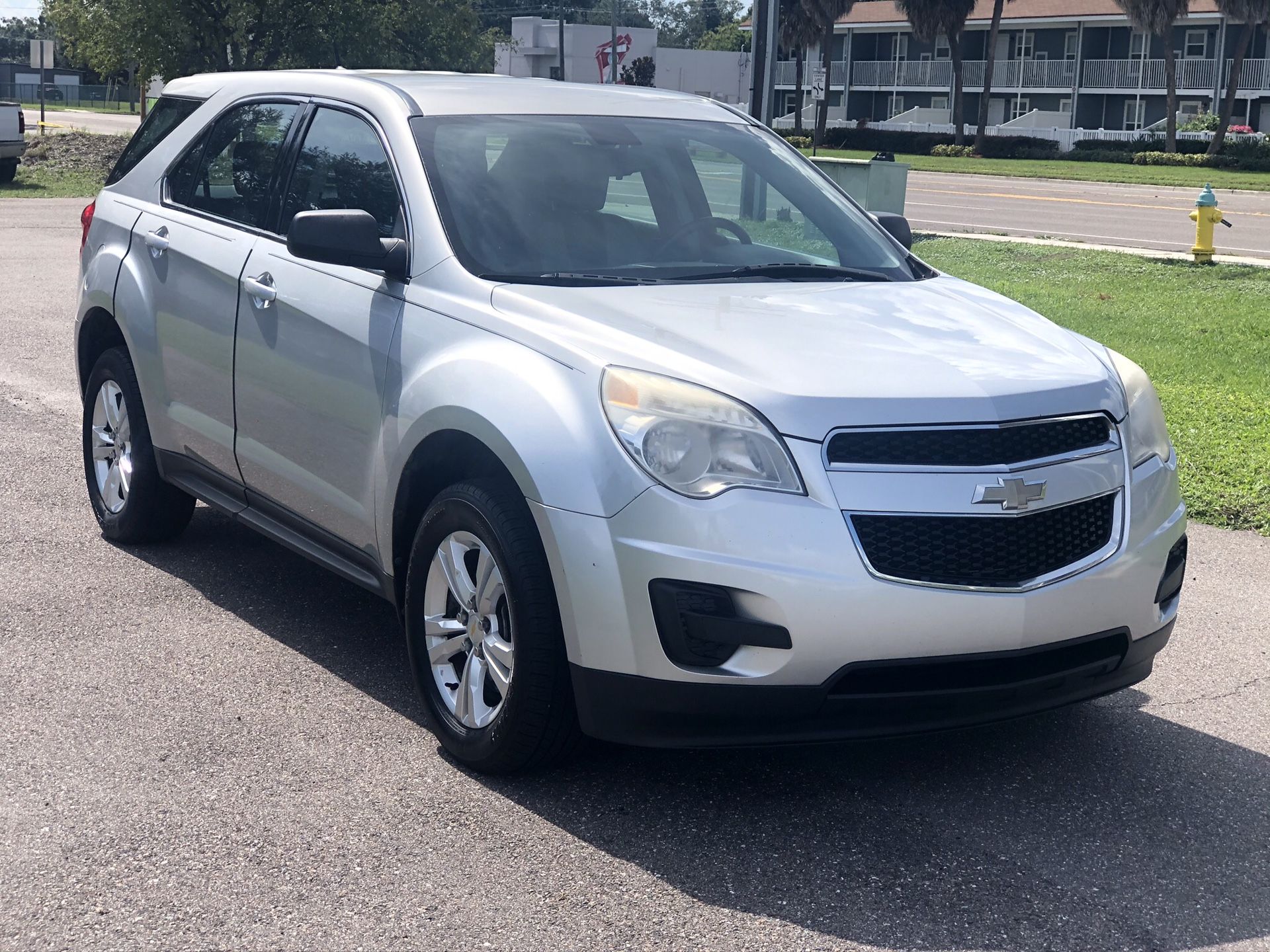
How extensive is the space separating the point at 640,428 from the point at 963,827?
4.33 ft

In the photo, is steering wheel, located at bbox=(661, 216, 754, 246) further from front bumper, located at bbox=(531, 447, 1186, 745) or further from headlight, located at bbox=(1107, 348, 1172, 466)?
front bumper, located at bbox=(531, 447, 1186, 745)

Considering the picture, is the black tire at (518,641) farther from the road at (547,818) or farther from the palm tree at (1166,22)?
the palm tree at (1166,22)

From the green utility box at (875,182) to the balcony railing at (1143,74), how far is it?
44.4 m

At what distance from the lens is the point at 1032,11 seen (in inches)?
2557

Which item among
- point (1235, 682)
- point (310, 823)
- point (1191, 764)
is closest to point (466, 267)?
point (310, 823)

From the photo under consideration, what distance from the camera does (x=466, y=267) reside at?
4387 mm

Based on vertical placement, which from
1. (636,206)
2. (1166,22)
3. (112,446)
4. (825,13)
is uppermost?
(825,13)

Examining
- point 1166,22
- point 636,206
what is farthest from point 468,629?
point 1166,22

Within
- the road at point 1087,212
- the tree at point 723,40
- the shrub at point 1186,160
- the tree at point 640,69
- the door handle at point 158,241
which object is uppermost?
the tree at point 723,40

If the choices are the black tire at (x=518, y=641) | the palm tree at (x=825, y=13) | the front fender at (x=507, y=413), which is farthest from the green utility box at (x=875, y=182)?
the palm tree at (x=825, y=13)

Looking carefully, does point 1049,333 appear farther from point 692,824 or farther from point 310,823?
point 310,823

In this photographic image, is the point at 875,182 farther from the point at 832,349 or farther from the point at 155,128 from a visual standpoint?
the point at 832,349

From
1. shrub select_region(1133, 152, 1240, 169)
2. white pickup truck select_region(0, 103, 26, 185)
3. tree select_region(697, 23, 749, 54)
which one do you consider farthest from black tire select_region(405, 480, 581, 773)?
tree select_region(697, 23, 749, 54)

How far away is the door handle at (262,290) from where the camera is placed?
16.3ft
